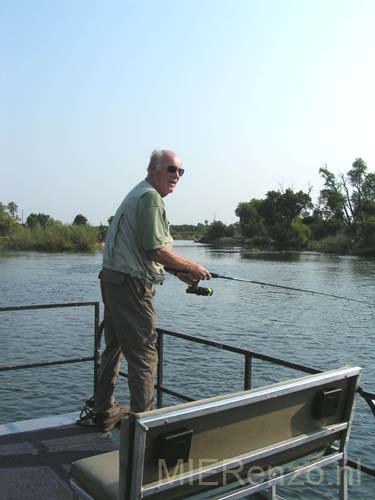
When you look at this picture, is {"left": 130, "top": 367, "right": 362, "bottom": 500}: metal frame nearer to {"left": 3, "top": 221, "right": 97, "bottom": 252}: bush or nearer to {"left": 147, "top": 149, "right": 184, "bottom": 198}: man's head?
{"left": 147, "top": 149, "right": 184, "bottom": 198}: man's head

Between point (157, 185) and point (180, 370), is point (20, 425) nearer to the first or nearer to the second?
point (157, 185)

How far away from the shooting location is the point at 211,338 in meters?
15.0

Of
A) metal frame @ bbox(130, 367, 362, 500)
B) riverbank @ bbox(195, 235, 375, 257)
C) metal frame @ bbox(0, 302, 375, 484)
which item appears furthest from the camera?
riverbank @ bbox(195, 235, 375, 257)

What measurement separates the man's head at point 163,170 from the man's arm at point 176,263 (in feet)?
1.50

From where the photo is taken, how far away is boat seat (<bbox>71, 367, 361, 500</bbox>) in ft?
6.35

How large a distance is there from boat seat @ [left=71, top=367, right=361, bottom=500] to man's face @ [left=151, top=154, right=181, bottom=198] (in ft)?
5.64

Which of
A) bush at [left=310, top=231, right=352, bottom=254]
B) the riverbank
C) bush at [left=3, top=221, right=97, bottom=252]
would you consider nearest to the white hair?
bush at [left=3, top=221, right=97, bottom=252]

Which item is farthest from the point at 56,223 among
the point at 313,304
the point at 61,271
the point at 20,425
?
the point at 20,425

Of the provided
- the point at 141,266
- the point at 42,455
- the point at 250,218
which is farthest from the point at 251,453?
the point at 250,218

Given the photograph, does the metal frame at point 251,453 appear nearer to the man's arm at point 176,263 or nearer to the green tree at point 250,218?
the man's arm at point 176,263

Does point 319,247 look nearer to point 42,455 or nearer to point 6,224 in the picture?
point 6,224

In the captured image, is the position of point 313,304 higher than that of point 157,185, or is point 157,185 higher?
point 157,185

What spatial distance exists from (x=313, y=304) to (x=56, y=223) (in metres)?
48.3

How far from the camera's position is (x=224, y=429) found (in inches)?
84.0
